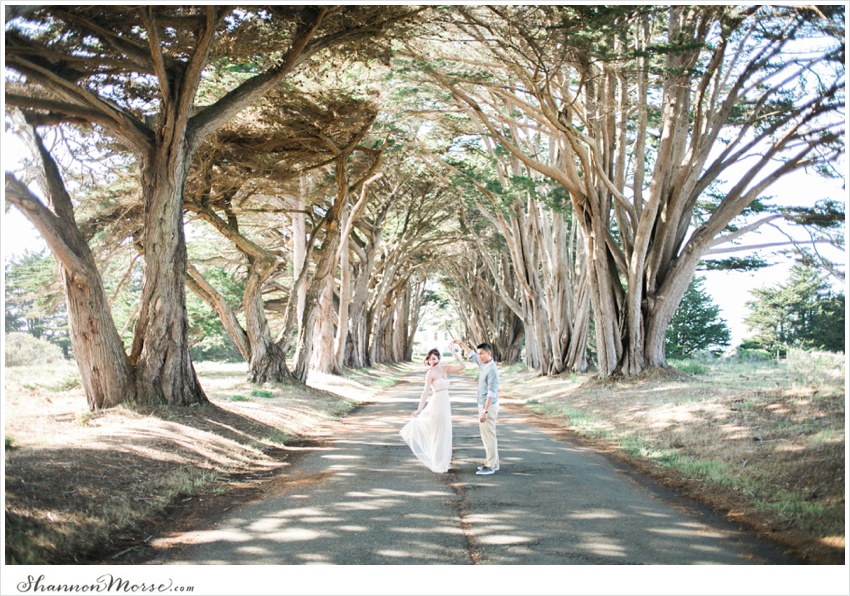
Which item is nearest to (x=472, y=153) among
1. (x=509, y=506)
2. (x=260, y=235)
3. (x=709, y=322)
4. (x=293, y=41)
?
(x=260, y=235)

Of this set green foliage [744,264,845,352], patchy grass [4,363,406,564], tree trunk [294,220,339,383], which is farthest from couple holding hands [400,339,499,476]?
tree trunk [294,220,339,383]

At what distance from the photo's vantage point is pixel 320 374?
80.6ft

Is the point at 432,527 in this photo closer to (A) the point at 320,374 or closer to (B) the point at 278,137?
(B) the point at 278,137

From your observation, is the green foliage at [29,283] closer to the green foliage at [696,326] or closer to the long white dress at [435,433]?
the long white dress at [435,433]

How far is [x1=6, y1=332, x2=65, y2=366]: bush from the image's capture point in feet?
54.1

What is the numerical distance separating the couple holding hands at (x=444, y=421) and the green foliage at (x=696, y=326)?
4477cm

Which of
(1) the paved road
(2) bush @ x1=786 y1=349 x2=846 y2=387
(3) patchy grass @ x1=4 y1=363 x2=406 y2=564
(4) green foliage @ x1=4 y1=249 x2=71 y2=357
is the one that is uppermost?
(4) green foliage @ x1=4 y1=249 x2=71 y2=357

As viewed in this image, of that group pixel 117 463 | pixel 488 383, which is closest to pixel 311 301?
pixel 488 383

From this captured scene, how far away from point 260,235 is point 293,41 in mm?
16924

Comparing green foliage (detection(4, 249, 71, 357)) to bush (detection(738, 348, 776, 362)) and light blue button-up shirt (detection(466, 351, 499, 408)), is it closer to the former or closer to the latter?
light blue button-up shirt (detection(466, 351, 499, 408))

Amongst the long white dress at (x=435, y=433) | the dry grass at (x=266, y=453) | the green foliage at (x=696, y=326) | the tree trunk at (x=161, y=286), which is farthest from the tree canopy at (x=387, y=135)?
the green foliage at (x=696, y=326)

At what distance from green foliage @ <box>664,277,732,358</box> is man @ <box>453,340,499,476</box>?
4476 cm

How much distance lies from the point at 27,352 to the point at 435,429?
13029 millimetres

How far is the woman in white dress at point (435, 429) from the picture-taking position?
8.37 metres
